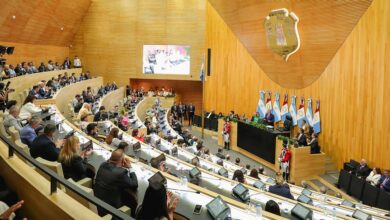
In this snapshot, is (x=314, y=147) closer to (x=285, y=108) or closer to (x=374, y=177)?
(x=374, y=177)

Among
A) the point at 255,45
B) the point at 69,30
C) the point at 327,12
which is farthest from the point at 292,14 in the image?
the point at 69,30

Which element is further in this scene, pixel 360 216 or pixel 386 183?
pixel 386 183

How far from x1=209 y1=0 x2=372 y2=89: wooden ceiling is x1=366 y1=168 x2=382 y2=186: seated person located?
14.2 ft

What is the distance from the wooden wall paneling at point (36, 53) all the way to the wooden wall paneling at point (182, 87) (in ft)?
15.3

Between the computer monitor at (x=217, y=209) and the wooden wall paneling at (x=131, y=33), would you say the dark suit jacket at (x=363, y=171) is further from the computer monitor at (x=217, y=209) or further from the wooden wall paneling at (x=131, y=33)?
the wooden wall paneling at (x=131, y=33)

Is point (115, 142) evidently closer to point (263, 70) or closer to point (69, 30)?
point (263, 70)

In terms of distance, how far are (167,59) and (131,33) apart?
9.14 ft

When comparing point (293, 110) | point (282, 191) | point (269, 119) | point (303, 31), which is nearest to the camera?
point (282, 191)

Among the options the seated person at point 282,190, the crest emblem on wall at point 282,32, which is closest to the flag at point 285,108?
the crest emblem on wall at point 282,32

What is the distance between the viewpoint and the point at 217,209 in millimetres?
3467

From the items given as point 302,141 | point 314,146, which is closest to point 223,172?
point 302,141

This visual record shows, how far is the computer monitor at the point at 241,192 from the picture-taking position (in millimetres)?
4461

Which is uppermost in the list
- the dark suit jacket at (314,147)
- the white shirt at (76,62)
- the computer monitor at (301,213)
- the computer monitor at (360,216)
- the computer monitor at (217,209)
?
the white shirt at (76,62)

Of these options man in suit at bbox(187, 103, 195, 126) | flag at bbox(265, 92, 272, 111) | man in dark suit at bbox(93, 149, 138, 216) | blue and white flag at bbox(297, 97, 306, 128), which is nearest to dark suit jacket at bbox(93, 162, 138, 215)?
man in dark suit at bbox(93, 149, 138, 216)
